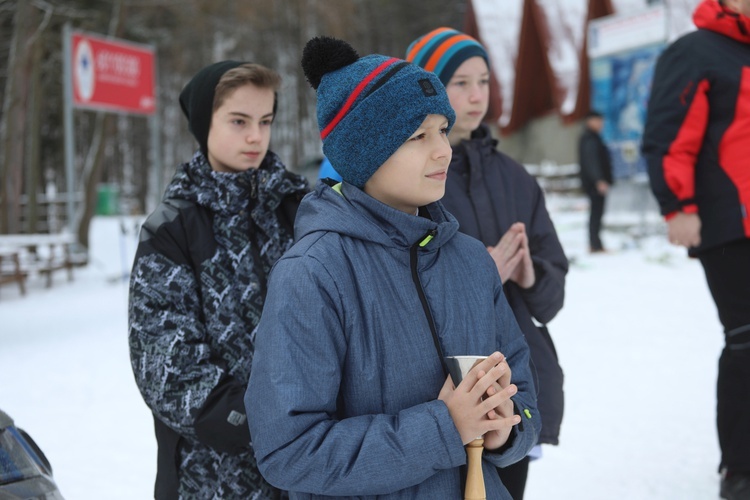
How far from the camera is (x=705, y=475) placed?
351 cm

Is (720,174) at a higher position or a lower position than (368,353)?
higher

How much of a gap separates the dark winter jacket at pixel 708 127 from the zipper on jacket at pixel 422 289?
6.01ft

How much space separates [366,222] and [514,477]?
107cm

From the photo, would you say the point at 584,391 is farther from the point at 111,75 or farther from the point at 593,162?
the point at 111,75

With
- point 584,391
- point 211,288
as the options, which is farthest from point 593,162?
point 211,288

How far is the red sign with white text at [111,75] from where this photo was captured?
12.1m

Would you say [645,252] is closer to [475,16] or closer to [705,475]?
[705,475]

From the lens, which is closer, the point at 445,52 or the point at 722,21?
the point at 445,52

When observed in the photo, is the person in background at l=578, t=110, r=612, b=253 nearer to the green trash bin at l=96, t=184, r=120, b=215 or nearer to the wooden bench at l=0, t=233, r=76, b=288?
the wooden bench at l=0, t=233, r=76, b=288

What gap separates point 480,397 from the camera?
4.66 feet

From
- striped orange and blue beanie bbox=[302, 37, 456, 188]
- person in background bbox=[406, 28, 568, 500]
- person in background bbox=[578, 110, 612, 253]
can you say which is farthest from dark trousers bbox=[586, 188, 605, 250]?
striped orange and blue beanie bbox=[302, 37, 456, 188]

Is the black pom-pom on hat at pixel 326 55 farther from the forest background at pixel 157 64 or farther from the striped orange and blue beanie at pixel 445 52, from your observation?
the forest background at pixel 157 64

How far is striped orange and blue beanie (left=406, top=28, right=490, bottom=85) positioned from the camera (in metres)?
2.48

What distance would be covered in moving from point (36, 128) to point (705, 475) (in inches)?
589
